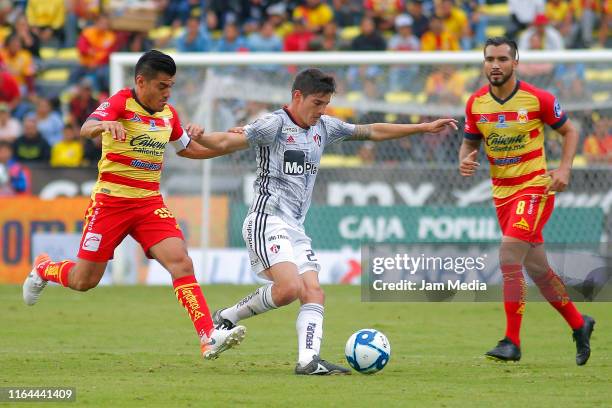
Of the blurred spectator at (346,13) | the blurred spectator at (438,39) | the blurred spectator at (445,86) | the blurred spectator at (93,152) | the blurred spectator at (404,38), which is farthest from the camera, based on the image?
the blurred spectator at (346,13)

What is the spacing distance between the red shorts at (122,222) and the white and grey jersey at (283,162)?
0.79 meters

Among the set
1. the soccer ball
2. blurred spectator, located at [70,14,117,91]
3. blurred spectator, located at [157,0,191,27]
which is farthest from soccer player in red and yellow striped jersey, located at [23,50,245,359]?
blurred spectator, located at [157,0,191,27]

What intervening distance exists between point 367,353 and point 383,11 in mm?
15305

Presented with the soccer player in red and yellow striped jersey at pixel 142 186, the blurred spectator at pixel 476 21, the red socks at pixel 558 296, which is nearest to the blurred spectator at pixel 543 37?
the blurred spectator at pixel 476 21

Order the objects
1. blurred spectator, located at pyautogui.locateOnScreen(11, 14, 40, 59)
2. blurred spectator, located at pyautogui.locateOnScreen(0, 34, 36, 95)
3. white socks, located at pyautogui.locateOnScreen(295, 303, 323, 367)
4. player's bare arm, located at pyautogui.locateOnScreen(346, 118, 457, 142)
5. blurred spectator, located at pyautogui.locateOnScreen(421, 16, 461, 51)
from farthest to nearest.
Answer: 1. blurred spectator, located at pyautogui.locateOnScreen(11, 14, 40, 59)
2. blurred spectator, located at pyautogui.locateOnScreen(0, 34, 36, 95)
3. blurred spectator, located at pyautogui.locateOnScreen(421, 16, 461, 51)
4. player's bare arm, located at pyautogui.locateOnScreen(346, 118, 457, 142)
5. white socks, located at pyautogui.locateOnScreen(295, 303, 323, 367)

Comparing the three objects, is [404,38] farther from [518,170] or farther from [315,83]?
[315,83]

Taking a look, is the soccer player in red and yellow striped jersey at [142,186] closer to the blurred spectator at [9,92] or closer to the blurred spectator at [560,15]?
the blurred spectator at [560,15]

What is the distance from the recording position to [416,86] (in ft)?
56.5

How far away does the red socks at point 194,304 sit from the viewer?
342 inches

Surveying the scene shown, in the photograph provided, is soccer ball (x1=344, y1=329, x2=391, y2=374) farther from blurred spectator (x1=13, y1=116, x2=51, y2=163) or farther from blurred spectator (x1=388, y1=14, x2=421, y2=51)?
blurred spectator (x1=388, y1=14, x2=421, y2=51)

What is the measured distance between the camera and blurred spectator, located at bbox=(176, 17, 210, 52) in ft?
73.5

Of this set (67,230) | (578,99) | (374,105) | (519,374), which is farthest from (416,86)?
(519,374)

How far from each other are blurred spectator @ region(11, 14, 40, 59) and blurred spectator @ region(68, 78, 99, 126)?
3225 millimetres

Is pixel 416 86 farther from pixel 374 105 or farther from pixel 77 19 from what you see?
pixel 77 19
